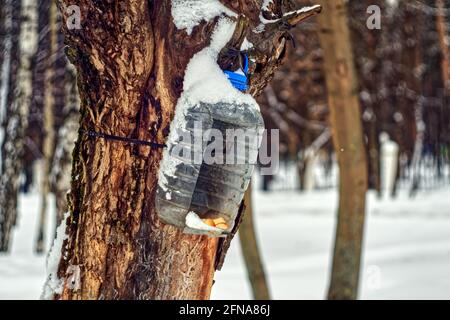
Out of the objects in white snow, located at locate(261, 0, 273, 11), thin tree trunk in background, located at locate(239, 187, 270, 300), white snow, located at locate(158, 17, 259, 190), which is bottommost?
thin tree trunk in background, located at locate(239, 187, 270, 300)

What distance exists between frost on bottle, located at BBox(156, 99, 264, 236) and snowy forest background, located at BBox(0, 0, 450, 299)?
428cm

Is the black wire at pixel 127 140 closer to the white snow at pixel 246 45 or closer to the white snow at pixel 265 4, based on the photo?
the white snow at pixel 246 45

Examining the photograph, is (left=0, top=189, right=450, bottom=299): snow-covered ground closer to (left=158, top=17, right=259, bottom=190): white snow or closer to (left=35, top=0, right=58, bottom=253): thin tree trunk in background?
(left=35, top=0, right=58, bottom=253): thin tree trunk in background

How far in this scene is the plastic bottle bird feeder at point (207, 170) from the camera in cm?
244

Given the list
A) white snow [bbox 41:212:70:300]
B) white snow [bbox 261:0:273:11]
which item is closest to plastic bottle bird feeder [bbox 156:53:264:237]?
white snow [bbox 261:0:273:11]

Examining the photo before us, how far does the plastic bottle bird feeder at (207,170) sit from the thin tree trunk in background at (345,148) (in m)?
3.23

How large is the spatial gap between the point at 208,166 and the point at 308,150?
51.5 feet

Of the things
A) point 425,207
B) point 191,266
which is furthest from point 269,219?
point 191,266

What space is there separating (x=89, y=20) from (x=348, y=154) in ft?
11.4

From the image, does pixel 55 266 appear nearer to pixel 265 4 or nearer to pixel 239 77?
pixel 239 77

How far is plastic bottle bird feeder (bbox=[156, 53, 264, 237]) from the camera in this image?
244 centimetres

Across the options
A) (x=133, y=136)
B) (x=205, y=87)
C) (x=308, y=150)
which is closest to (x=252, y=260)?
(x=133, y=136)

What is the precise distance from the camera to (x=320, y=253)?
1080 cm

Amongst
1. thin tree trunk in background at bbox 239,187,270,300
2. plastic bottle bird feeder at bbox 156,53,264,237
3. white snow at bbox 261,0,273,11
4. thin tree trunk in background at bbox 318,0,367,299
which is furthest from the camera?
thin tree trunk in background at bbox 239,187,270,300
